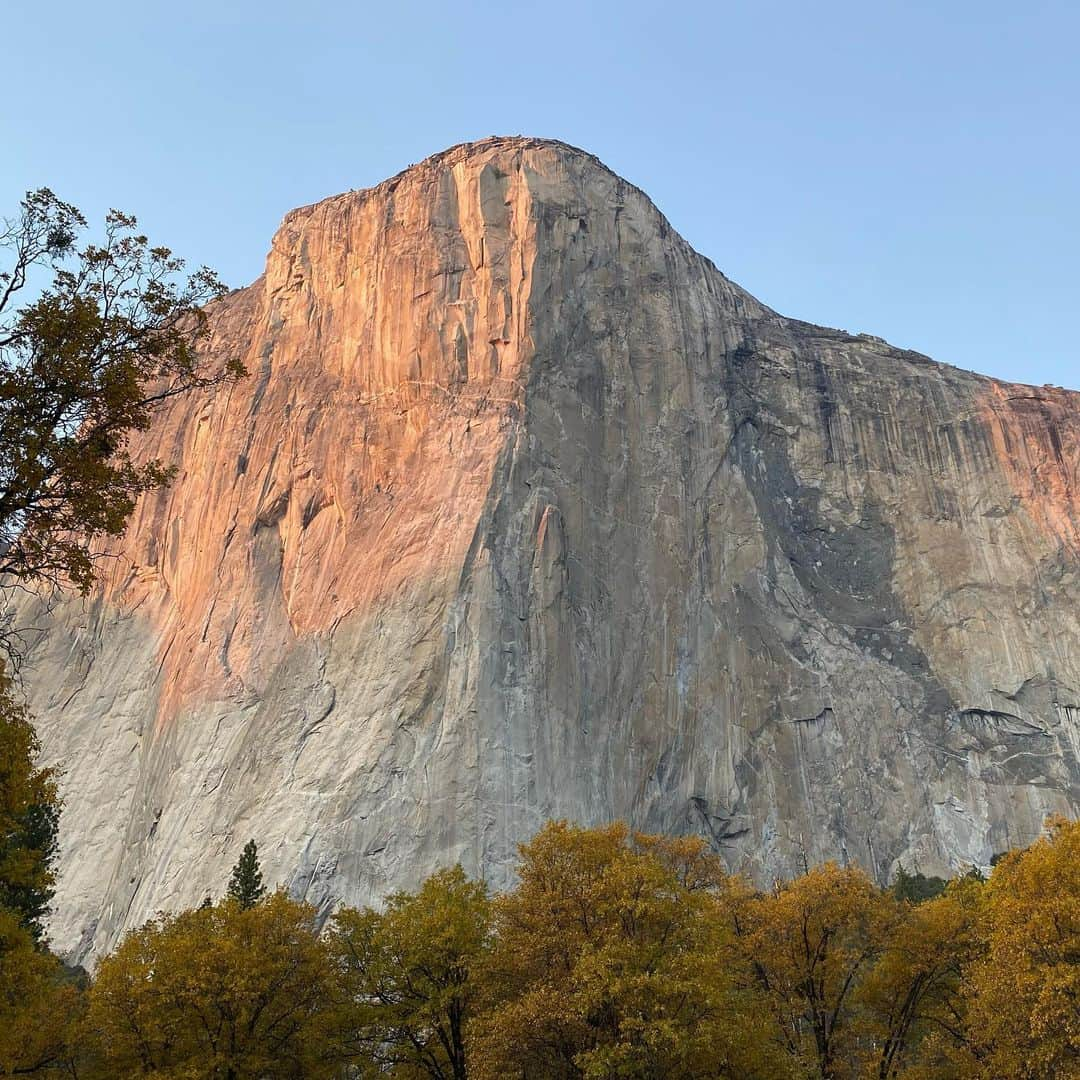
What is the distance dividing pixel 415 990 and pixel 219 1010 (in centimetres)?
382

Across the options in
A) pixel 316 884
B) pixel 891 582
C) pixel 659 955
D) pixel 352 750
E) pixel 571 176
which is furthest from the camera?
pixel 891 582

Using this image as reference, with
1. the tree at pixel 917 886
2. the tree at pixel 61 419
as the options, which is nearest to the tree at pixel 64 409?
the tree at pixel 61 419

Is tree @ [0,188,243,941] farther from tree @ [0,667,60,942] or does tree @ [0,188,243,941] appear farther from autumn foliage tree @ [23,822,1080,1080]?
autumn foliage tree @ [23,822,1080,1080]

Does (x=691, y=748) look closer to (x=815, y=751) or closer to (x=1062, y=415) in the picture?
(x=815, y=751)

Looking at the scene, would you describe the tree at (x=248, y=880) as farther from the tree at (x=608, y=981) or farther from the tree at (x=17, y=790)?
the tree at (x=17, y=790)

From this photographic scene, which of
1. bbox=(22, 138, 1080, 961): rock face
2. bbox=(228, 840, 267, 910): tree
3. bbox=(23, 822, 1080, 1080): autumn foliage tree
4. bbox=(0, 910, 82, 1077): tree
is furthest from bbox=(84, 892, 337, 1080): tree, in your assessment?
bbox=(22, 138, 1080, 961): rock face

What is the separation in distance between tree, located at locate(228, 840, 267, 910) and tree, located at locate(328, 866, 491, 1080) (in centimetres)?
1066

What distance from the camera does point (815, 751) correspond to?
5031 centimetres

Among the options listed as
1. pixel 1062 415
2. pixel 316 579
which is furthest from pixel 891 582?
pixel 316 579

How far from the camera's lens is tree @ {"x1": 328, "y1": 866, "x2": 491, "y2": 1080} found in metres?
22.1

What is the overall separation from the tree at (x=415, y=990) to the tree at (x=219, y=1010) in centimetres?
66

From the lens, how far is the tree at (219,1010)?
21.5 m

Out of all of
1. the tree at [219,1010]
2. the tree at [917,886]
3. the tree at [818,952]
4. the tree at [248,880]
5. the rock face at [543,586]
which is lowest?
the tree at [219,1010]

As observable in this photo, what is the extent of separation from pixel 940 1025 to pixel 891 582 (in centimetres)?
3689
